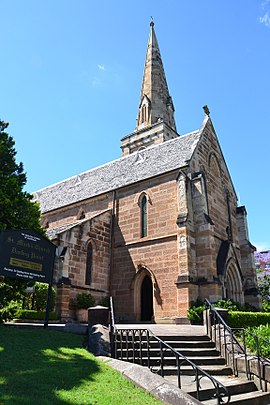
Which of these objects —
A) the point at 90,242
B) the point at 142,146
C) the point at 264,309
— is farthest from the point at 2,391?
the point at 142,146

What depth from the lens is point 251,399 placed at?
745 centimetres

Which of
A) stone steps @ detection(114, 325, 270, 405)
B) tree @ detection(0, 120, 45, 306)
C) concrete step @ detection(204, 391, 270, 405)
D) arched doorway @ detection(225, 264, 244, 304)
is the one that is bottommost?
concrete step @ detection(204, 391, 270, 405)

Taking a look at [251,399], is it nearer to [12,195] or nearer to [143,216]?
[12,195]

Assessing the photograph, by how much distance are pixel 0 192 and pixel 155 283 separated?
32.6ft

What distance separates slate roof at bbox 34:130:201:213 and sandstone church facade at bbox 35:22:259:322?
0.12m

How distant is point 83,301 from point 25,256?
6.63 meters

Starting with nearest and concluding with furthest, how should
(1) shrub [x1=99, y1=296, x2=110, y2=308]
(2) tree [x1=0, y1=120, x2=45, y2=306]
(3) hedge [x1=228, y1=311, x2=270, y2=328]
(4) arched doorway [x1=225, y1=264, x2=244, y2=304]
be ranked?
(2) tree [x1=0, y1=120, x2=45, y2=306] < (3) hedge [x1=228, y1=311, x2=270, y2=328] < (1) shrub [x1=99, y1=296, x2=110, y2=308] < (4) arched doorway [x1=225, y1=264, x2=244, y2=304]

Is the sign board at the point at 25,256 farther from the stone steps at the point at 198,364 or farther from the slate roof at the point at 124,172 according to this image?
the slate roof at the point at 124,172

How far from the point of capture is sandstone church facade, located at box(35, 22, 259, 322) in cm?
1738

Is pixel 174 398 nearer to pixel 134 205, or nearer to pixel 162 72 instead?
pixel 134 205

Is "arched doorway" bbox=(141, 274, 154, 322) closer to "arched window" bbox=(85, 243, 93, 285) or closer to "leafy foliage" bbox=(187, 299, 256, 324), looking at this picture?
"arched window" bbox=(85, 243, 93, 285)

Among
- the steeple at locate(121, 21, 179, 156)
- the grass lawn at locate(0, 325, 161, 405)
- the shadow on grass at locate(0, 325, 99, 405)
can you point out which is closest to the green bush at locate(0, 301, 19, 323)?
the shadow on grass at locate(0, 325, 99, 405)

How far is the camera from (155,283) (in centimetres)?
1823

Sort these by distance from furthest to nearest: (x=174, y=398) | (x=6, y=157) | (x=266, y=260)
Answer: (x=266, y=260) → (x=6, y=157) → (x=174, y=398)
